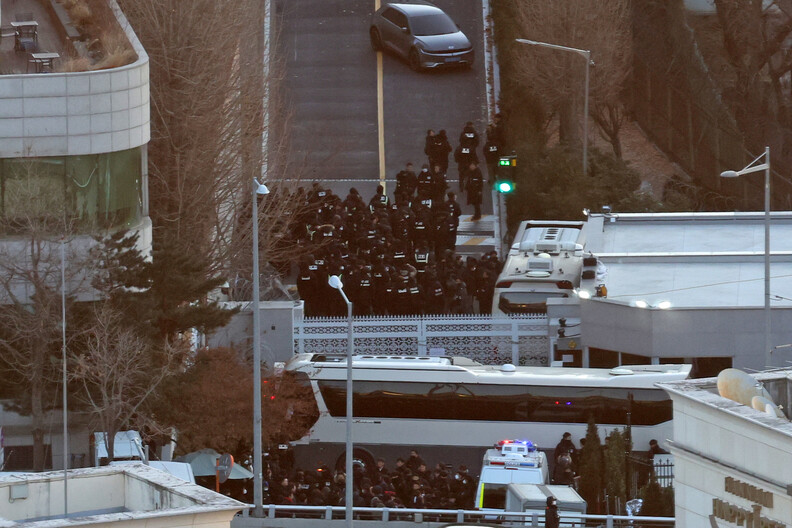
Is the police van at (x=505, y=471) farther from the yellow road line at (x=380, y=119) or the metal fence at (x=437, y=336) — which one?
the yellow road line at (x=380, y=119)

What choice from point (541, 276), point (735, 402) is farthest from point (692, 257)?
point (735, 402)

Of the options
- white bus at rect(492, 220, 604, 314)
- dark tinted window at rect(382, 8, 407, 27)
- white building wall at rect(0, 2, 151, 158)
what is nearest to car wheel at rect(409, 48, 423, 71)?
dark tinted window at rect(382, 8, 407, 27)

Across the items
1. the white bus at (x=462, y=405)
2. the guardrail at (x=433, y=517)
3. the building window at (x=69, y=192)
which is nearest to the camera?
the guardrail at (x=433, y=517)

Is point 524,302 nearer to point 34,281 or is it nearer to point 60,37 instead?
point 60,37

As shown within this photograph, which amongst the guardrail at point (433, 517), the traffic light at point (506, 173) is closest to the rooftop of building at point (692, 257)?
the traffic light at point (506, 173)

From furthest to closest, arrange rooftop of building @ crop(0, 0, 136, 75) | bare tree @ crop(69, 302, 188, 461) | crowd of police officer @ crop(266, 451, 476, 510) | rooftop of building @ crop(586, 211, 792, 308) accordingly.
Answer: rooftop of building @ crop(586, 211, 792, 308) < rooftop of building @ crop(0, 0, 136, 75) < crowd of police officer @ crop(266, 451, 476, 510) < bare tree @ crop(69, 302, 188, 461)

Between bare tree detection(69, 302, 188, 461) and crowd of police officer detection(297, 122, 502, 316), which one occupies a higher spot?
crowd of police officer detection(297, 122, 502, 316)

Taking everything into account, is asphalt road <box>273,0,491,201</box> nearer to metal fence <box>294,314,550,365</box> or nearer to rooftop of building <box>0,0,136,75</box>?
metal fence <box>294,314,550,365</box>
